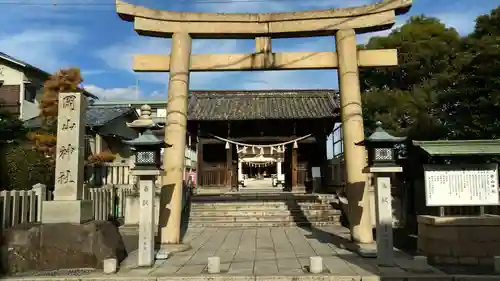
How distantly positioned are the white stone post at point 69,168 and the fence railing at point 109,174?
736 cm

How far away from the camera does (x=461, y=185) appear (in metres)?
9.03

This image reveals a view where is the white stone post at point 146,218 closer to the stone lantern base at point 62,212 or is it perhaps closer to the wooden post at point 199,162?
the stone lantern base at point 62,212

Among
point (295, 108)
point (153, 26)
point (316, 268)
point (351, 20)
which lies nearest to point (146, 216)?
point (316, 268)

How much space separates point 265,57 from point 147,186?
479cm

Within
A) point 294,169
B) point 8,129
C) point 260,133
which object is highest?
point 260,133

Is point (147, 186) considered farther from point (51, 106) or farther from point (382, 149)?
point (51, 106)

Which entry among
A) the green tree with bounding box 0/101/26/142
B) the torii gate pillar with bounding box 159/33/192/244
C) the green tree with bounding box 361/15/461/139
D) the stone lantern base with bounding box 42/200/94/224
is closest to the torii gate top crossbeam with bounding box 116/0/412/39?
the torii gate pillar with bounding box 159/33/192/244

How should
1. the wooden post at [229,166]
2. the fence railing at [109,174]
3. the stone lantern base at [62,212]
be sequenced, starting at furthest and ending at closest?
the wooden post at [229,166], the fence railing at [109,174], the stone lantern base at [62,212]

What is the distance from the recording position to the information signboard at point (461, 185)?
8859 mm

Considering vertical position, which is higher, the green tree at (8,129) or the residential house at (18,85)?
the residential house at (18,85)

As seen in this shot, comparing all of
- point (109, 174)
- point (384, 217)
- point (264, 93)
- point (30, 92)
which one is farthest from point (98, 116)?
point (384, 217)

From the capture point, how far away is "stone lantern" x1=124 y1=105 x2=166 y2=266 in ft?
26.5

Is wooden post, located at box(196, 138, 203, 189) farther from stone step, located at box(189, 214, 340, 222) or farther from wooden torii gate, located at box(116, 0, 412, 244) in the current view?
wooden torii gate, located at box(116, 0, 412, 244)

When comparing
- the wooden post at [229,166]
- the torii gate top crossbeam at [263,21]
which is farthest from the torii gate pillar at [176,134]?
the wooden post at [229,166]
